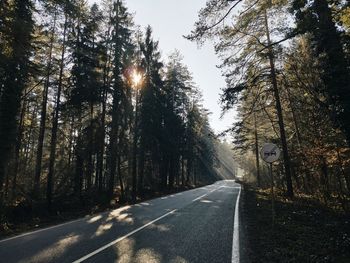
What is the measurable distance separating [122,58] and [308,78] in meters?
14.7

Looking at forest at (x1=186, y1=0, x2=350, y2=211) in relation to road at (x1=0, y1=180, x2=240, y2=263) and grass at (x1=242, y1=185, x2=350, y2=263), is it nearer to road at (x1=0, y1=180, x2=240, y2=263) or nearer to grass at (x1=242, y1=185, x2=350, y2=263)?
grass at (x1=242, y1=185, x2=350, y2=263)

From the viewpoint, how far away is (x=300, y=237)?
A: 879 cm

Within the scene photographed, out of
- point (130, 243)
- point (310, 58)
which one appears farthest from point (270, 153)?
point (310, 58)

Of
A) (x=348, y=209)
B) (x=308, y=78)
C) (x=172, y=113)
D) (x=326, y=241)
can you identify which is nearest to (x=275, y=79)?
(x=308, y=78)

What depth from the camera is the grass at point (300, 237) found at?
6.96 meters

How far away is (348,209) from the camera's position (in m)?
12.8

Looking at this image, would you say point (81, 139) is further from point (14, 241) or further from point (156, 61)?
point (14, 241)

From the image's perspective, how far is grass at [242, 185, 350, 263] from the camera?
696cm

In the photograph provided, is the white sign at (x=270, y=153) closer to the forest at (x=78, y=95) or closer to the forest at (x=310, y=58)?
the forest at (x=310, y=58)

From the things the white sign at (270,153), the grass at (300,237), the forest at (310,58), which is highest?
the forest at (310,58)

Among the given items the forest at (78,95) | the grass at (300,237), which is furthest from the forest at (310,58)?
the forest at (78,95)

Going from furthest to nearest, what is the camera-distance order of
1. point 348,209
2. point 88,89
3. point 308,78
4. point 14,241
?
point 88,89
point 308,78
point 348,209
point 14,241

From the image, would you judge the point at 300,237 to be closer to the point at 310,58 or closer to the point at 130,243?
the point at 130,243

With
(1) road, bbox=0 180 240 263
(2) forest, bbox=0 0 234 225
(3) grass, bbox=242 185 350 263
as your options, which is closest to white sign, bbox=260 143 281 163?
(3) grass, bbox=242 185 350 263
